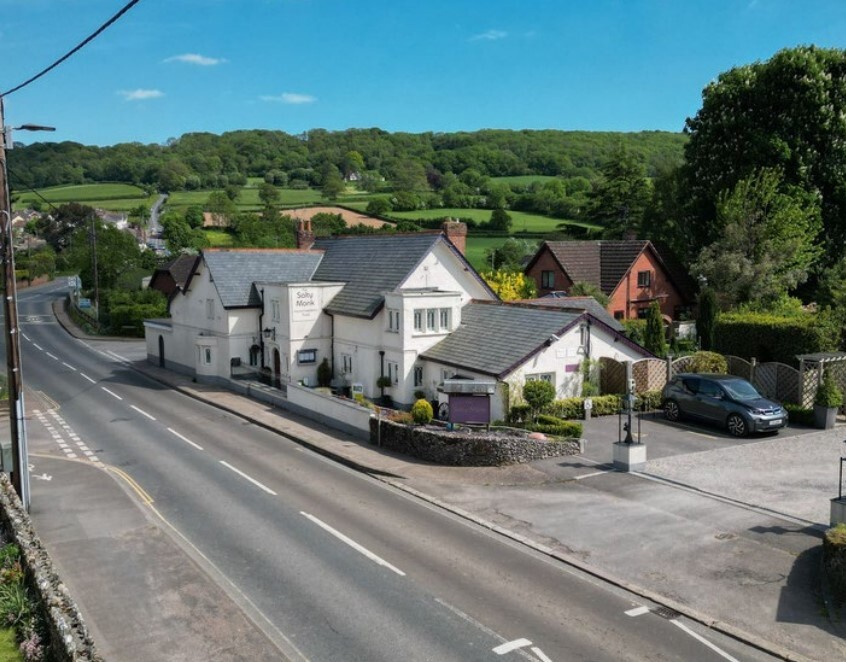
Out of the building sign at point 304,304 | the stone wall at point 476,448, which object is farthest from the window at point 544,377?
the building sign at point 304,304

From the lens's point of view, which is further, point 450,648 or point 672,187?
point 672,187

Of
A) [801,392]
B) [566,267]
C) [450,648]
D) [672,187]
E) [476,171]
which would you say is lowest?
[450,648]

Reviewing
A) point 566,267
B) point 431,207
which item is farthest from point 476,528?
point 431,207

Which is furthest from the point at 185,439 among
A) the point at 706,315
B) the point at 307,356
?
the point at 706,315

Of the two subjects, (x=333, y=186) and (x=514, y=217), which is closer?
(x=514, y=217)

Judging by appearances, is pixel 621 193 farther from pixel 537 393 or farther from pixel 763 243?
pixel 537 393

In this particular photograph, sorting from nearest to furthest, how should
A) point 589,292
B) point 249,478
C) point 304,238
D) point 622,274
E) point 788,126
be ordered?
point 249,478, point 304,238, point 788,126, point 589,292, point 622,274

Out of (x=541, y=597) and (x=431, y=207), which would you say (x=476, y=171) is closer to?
(x=431, y=207)
